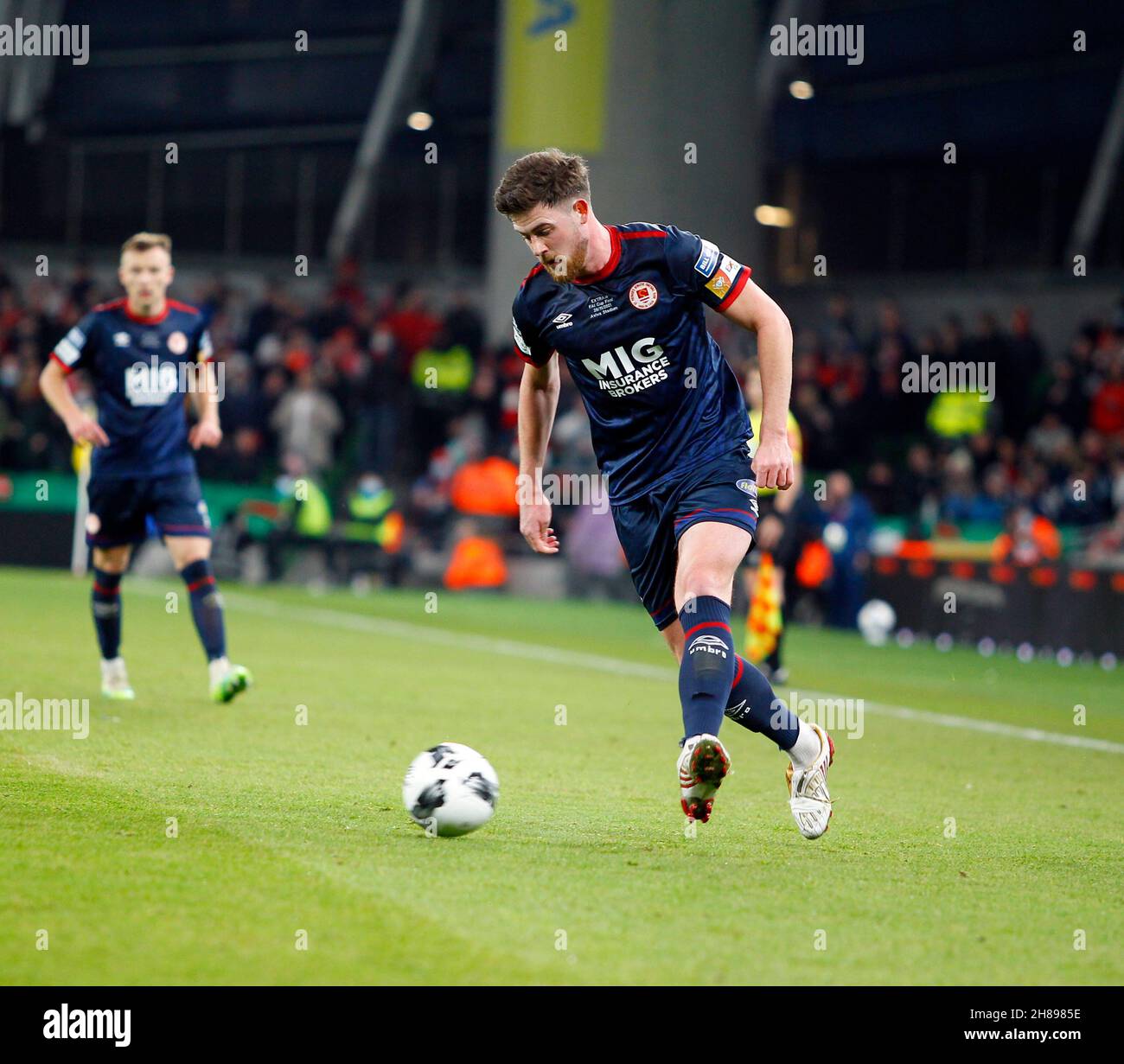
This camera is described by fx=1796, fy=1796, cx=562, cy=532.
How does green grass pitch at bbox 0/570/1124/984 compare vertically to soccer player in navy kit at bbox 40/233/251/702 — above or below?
below

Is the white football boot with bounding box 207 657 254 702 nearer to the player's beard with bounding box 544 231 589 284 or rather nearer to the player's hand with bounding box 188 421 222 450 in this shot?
the player's hand with bounding box 188 421 222 450

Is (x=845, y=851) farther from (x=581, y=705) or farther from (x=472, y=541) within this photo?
(x=472, y=541)

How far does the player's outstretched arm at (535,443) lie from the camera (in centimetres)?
670

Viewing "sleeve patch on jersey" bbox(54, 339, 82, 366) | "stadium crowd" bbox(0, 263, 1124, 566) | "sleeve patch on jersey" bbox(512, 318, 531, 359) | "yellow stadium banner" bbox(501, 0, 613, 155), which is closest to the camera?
"sleeve patch on jersey" bbox(512, 318, 531, 359)

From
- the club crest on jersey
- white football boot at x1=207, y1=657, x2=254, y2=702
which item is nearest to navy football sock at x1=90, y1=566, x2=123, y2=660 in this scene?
white football boot at x1=207, y1=657, x2=254, y2=702

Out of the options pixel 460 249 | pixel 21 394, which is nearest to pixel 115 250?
pixel 460 249

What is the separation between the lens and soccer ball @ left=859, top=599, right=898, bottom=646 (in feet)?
61.5

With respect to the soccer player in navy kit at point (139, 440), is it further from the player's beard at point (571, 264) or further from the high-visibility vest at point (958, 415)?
the high-visibility vest at point (958, 415)

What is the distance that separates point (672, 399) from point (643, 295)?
39 centimetres

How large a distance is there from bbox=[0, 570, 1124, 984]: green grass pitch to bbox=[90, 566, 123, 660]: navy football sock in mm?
350

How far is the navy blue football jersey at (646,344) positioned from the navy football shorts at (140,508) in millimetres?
4166

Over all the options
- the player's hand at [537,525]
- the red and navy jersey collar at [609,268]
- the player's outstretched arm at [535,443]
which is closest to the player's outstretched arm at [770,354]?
the red and navy jersey collar at [609,268]

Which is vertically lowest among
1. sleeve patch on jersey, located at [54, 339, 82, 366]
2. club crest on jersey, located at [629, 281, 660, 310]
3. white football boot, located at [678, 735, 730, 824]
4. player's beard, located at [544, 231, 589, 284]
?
white football boot, located at [678, 735, 730, 824]

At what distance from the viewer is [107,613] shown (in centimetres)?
1024
